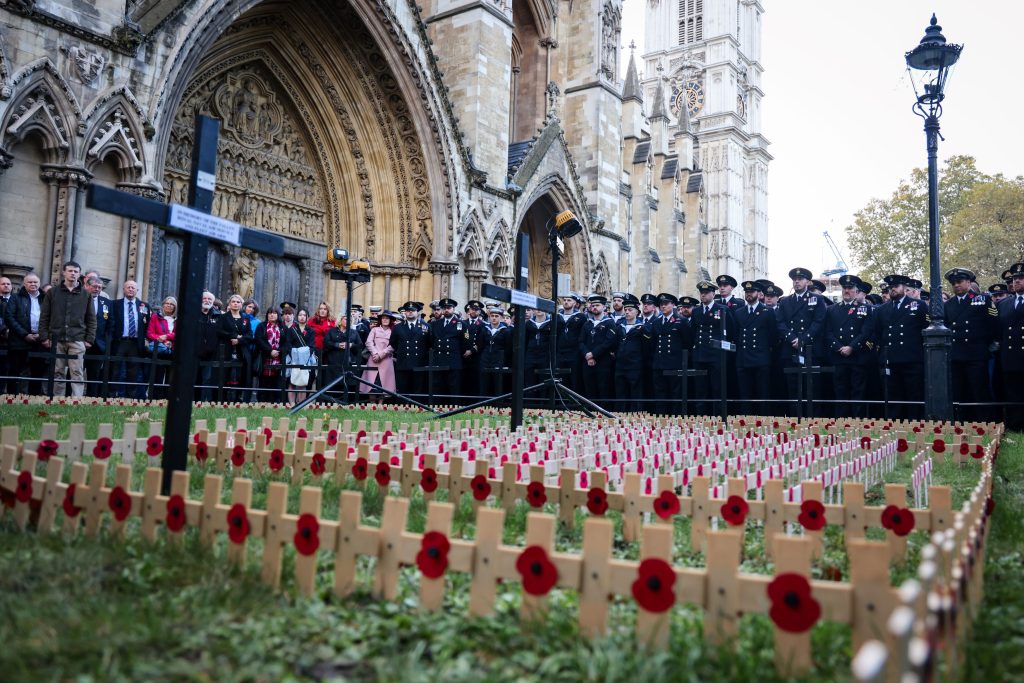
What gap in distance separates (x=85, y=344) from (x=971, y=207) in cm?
3595

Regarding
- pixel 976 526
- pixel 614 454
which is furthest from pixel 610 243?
pixel 976 526

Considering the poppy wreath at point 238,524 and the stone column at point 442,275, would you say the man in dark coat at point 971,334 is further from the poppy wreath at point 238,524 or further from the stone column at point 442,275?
the poppy wreath at point 238,524

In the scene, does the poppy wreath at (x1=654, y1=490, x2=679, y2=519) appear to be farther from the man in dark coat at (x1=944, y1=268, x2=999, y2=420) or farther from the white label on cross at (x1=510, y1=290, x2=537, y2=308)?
the man in dark coat at (x1=944, y1=268, x2=999, y2=420)

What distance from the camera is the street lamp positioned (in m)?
10.1

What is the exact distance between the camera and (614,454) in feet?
19.0

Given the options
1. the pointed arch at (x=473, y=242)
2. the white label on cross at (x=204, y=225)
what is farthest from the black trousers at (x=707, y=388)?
the white label on cross at (x=204, y=225)

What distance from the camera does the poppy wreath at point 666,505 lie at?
11.7 feet

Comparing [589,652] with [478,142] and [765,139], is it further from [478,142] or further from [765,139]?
[765,139]

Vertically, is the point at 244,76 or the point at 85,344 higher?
the point at 244,76

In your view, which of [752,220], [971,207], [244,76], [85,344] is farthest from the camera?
[752,220]

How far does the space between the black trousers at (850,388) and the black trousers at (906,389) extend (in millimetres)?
423

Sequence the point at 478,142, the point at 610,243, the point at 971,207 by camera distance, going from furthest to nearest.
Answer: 1. the point at 971,207
2. the point at 610,243
3. the point at 478,142

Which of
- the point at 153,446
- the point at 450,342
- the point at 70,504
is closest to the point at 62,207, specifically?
the point at 450,342

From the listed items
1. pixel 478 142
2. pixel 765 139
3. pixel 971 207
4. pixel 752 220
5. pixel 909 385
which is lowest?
pixel 909 385
